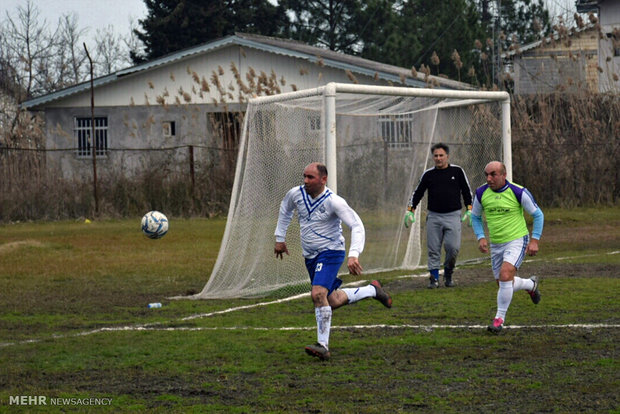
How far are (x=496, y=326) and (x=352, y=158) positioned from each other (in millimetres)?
7550

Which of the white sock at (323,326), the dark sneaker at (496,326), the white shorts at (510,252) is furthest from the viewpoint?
the white shorts at (510,252)

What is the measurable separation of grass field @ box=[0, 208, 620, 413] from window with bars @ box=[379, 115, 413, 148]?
116 inches

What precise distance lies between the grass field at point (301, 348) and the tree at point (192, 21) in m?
38.2

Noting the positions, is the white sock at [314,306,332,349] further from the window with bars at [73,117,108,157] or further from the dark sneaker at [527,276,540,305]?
the window with bars at [73,117,108,157]

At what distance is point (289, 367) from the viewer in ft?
26.3

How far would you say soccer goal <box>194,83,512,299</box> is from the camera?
1336cm

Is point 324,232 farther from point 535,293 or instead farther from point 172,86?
point 172,86

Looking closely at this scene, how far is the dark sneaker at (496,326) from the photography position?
9.24 metres

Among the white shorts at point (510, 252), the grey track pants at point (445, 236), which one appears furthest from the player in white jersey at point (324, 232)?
the grey track pants at point (445, 236)

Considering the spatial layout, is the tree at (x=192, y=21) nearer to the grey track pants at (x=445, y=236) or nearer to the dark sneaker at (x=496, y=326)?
the grey track pants at (x=445, y=236)

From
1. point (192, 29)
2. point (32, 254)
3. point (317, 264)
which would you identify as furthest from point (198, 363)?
point (192, 29)

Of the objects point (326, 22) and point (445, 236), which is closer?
point (445, 236)

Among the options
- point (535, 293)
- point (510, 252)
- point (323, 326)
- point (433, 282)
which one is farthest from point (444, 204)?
point (323, 326)

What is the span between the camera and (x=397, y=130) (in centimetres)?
1780
